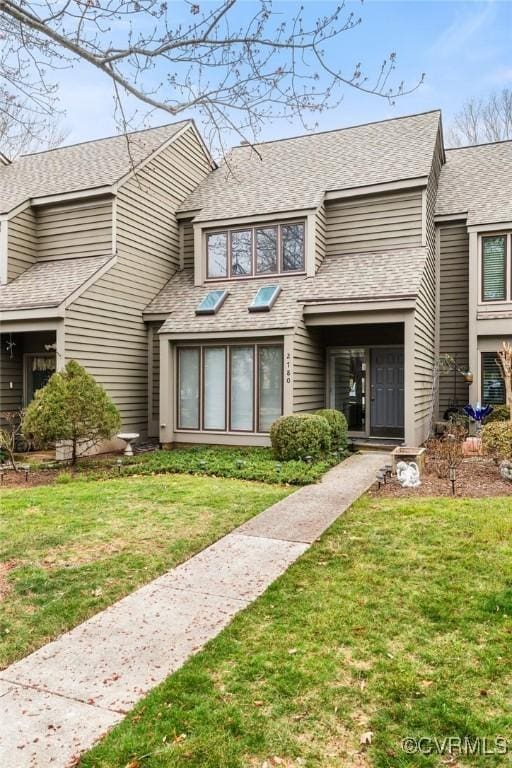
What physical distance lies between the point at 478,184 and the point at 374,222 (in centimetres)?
341

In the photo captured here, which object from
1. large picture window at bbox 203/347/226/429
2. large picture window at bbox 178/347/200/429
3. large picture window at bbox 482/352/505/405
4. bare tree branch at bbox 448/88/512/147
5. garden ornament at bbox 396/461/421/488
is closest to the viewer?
garden ornament at bbox 396/461/421/488

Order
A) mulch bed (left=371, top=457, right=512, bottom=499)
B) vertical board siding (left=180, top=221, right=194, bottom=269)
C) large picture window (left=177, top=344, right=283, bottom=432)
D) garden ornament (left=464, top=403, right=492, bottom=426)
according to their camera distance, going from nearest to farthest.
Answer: mulch bed (left=371, top=457, right=512, bottom=499) < large picture window (left=177, top=344, right=283, bottom=432) < garden ornament (left=464, top=403, right=492, bottom=426) < vertical board siding (left=180, top=221, right=194, bottom=269)

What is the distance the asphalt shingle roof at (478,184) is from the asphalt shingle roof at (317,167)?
141 centimetres

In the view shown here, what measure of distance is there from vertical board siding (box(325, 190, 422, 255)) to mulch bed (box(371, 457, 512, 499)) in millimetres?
5681

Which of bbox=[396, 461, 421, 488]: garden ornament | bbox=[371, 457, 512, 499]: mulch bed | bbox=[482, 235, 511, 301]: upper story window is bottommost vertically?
bbox=[371, 457, 512, 499]: mulch bed

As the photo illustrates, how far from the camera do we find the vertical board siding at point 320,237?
12.4 m

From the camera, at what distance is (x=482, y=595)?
4.03 m

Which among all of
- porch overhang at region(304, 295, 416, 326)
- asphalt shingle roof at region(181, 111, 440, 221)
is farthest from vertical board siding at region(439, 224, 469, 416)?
porch overhang at region(304, 295, 416, 326)

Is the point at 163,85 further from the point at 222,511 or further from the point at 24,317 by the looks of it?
the point at 24,317

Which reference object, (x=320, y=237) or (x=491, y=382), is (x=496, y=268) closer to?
(x=491, y=382)

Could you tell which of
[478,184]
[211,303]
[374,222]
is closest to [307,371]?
[211,303]

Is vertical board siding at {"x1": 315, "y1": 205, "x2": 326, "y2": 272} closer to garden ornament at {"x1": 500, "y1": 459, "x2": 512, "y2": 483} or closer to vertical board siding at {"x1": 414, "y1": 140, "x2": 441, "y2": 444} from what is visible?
vertical board siding at {"x1": 414, "y1": 140, "x2": 441, "y2": 444}

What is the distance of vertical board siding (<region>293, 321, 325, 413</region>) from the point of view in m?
11.1

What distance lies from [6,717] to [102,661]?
0.63 metres
